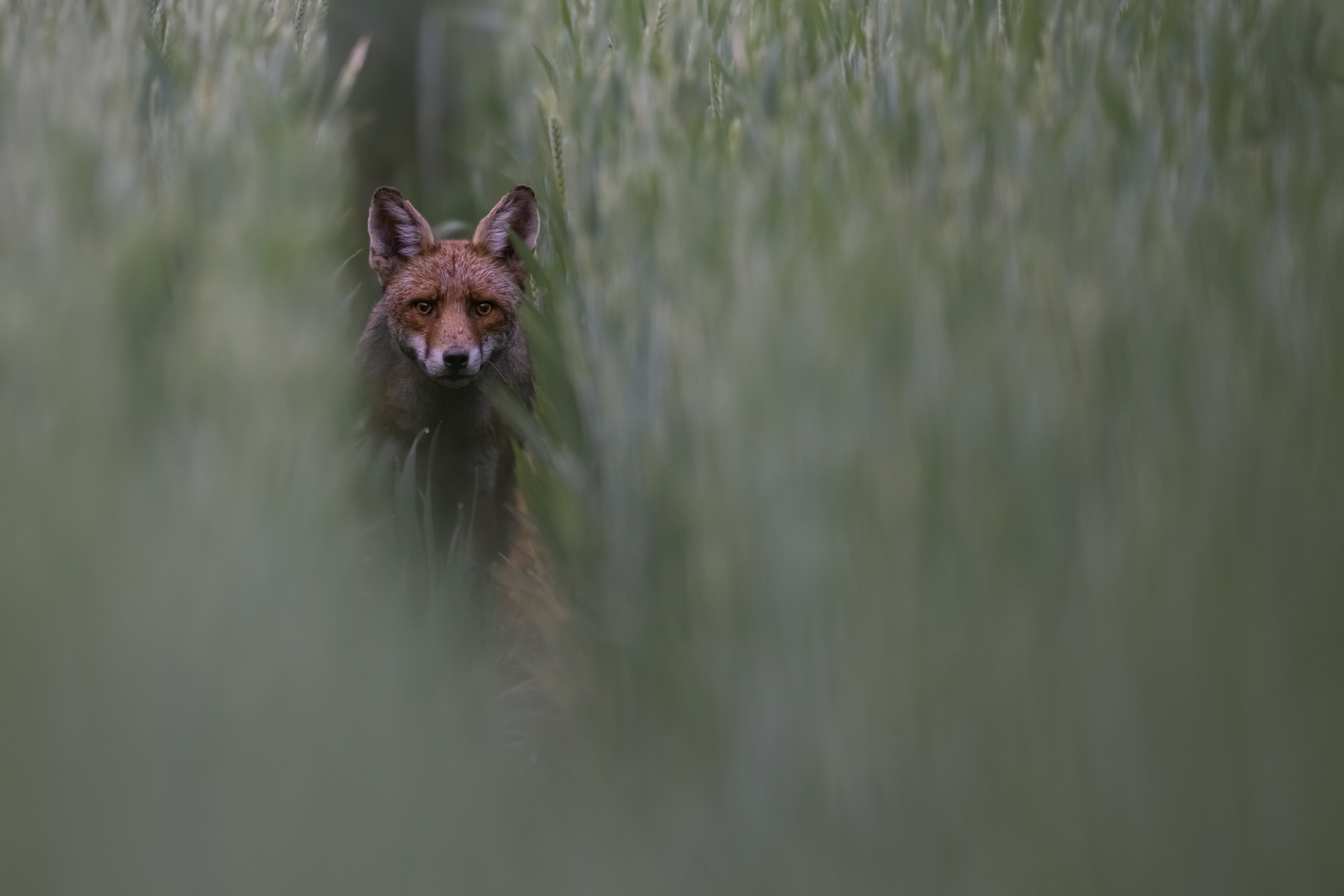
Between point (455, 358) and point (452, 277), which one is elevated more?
point (452, 277)

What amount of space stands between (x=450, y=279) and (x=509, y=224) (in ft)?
0.88

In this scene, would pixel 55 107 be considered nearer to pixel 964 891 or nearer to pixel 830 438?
pixel 830 438

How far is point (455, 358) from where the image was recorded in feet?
10.6

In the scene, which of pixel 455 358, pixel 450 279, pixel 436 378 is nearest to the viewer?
pixel 455 358

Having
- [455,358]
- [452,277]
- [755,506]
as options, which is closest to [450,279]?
[452,277]

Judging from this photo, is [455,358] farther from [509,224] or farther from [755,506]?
[755,506]

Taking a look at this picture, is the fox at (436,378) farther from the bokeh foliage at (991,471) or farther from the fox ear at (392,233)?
the bokeh foliage at (991,471)

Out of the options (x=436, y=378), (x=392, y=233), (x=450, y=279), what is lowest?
(x=436, y=378)

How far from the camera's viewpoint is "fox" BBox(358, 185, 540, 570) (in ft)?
11.3

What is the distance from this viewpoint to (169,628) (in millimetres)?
1413

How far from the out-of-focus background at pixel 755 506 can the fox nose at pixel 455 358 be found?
814 millimetres

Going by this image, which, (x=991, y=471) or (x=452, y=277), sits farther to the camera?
(x=452, y=277)

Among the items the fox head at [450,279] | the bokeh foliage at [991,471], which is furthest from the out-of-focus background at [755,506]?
the fox head at [450,279]

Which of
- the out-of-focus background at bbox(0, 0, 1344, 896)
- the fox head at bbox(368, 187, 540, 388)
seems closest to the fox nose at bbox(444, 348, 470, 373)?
the fox head at bbox(368, 187, 540, 388)
